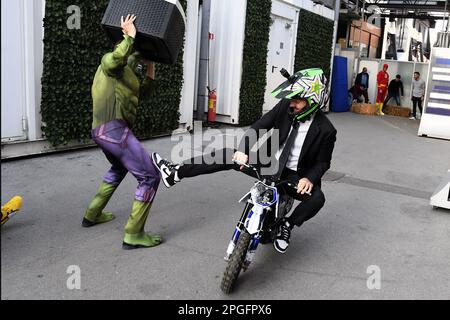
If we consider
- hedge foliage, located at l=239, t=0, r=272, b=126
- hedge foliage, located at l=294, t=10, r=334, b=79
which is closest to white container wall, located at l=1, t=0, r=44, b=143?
hedge foliage, located at l=239, t=0, r=272, b=126

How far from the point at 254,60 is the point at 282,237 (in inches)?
338

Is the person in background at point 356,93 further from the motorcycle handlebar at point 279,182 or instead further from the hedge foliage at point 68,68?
the motorcycle handlebar at point 279,182

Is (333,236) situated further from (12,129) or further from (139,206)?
(12,129)

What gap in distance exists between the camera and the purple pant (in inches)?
159

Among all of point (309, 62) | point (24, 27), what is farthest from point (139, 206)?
point (309, 62)

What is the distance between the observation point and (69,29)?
687 centimetres

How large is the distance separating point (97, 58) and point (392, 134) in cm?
896

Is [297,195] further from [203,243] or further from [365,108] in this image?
[365,108]

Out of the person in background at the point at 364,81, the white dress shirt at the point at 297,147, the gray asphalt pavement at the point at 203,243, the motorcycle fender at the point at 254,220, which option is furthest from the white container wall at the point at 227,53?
the person in background at the point at 364,81

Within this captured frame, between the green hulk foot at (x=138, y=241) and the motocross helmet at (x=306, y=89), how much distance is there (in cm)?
166

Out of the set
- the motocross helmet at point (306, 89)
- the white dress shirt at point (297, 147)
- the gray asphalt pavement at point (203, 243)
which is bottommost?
the gray asphalt pavement at point (203, 243)

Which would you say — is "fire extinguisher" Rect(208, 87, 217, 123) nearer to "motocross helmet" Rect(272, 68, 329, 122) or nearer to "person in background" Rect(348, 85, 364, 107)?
"motocross helmet" Rect(272, 68, 329, 122)

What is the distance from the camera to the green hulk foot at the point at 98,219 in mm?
4582

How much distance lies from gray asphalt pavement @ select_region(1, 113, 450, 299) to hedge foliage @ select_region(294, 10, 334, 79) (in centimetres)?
811
